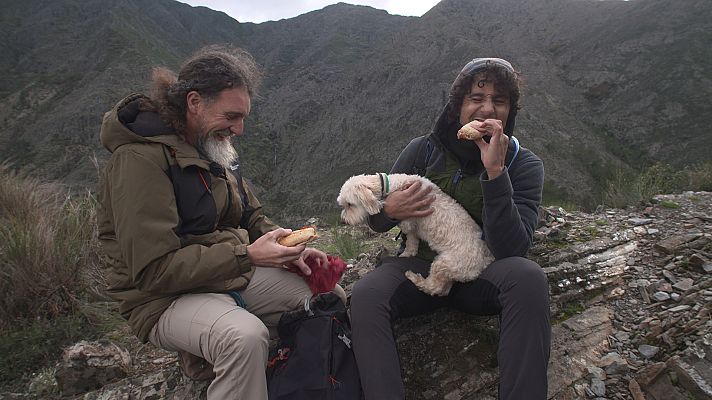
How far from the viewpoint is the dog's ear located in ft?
8.27

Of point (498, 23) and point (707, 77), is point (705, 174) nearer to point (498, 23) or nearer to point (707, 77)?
point (707, 77)

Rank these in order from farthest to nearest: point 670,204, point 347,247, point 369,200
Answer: point 347,247 → point 670,204 → point 369,200

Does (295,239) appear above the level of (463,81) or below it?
below

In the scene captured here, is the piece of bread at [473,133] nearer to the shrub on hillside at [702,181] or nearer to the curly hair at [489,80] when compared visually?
the curly hair at [489,80]

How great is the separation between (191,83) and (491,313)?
213 centimetres

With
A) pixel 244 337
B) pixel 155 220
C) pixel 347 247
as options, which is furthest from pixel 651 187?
pixel 155 220

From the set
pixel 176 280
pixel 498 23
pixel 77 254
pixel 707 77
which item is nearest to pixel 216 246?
pixel 176 280

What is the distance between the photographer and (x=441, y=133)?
2535 mm

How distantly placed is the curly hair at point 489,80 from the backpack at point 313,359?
1496 millimetres

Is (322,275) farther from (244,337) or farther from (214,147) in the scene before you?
(214,147)

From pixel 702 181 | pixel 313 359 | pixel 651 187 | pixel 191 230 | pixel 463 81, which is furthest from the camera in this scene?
pixel 702 181

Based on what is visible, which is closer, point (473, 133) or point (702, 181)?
point (473, 133)

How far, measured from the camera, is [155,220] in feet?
5.56

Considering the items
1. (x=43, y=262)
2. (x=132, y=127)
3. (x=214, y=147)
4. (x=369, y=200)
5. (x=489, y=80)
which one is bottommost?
(x=43, y=262)
